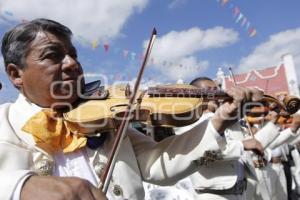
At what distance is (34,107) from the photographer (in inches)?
71.1

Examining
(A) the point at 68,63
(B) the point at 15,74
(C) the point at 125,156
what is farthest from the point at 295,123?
(B) the point at 15,74

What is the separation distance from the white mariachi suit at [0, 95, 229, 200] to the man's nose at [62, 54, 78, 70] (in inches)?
9.8

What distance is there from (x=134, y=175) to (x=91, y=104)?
0.44m

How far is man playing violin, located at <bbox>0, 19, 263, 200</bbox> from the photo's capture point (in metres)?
1.62

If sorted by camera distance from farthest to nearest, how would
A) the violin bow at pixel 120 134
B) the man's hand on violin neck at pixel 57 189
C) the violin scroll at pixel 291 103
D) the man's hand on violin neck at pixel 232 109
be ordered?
the violin scroll at pixel 291 103 → the man's hand on violin neck at pixel 232 109 → the violin bow at pixel 120 134 → the man's hand on violin neck at pixel 57 189

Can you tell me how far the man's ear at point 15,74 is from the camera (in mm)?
1897

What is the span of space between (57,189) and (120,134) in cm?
55

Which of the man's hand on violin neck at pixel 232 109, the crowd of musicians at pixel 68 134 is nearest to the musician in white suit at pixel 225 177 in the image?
the crowd of musicians at pixel 68 134

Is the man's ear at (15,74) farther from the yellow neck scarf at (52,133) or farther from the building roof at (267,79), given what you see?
the building roof at (267,79)

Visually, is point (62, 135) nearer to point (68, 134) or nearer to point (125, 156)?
point (68, 134)

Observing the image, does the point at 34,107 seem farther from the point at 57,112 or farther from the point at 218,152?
the point at 218,152

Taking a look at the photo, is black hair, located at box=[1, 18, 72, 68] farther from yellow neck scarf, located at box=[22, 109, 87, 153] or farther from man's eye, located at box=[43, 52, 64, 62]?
yellow neck scarf, located at box=[22, 109, 87, 153]

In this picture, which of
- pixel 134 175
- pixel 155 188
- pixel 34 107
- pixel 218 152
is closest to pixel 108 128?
pixel 134 175

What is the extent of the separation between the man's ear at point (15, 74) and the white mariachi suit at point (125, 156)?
3.6 inches
